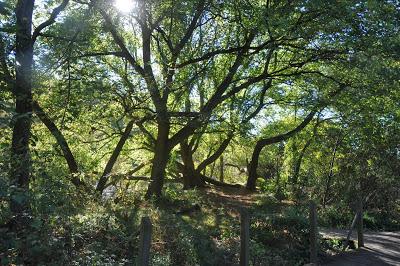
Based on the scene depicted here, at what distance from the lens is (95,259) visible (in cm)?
663

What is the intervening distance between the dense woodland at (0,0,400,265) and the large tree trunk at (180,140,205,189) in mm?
97

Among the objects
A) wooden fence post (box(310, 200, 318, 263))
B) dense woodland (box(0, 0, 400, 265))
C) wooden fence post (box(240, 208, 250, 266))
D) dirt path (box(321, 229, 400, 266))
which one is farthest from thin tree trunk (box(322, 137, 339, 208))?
wooden fence post (box(240, 208, 250, 266))

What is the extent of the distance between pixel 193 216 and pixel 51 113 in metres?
5.93

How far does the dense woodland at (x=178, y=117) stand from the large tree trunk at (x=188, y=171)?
0.32 ft

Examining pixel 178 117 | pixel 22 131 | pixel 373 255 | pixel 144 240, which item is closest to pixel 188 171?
pixel 178 117

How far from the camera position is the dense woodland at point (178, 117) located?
21.6ft

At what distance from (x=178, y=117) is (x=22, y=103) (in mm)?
8290

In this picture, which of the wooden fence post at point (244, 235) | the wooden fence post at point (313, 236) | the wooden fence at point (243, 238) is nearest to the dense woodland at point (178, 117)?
the wooden fence post at point (313, 236)

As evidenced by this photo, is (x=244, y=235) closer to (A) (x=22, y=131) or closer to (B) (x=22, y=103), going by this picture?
(A) (x=22, y=131)

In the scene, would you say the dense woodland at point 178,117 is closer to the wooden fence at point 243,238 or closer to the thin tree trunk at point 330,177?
the thin tree trunk at point 330,177

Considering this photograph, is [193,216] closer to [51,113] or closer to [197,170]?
[51,113]

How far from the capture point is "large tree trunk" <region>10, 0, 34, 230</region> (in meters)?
5.23

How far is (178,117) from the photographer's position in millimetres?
16812

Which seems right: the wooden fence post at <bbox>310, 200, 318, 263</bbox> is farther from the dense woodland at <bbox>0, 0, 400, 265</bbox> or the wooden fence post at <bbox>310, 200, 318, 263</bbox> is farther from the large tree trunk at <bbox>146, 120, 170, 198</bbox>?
the large tree trunk at <bbox>146, 120, 170, 198</bbox>
